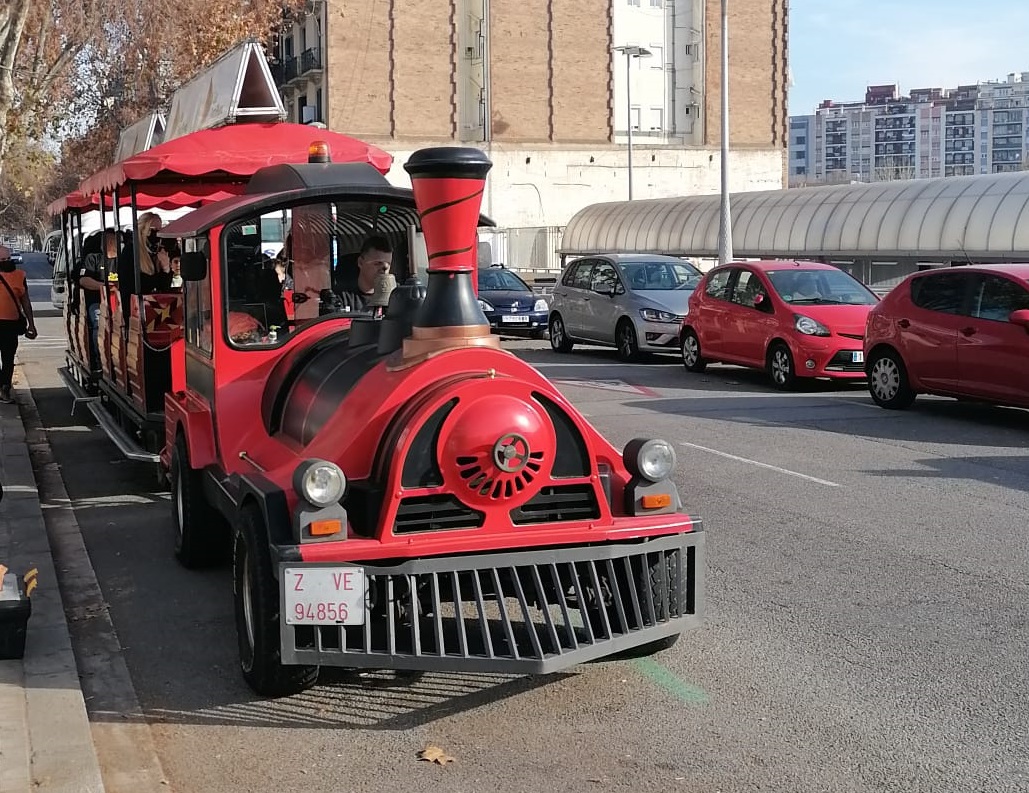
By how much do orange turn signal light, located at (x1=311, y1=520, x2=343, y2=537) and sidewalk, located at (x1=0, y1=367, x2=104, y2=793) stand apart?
3.63ft

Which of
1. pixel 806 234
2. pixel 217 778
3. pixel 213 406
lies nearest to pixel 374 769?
pixel 217 778

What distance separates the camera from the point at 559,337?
23297mm

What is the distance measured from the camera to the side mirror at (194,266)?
23.7ft

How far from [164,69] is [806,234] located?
63.8 feet

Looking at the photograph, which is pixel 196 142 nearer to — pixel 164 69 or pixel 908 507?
pixel 908 507

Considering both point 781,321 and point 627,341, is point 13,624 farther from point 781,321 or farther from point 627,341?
point 627,341

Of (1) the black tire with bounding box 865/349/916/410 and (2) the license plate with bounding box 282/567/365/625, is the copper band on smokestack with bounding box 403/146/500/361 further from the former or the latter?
(1) the black tire with bounding box 865/349/916/410

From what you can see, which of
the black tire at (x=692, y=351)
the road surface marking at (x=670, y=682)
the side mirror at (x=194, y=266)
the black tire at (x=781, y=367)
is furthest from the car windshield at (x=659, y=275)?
the road surface marking at (x=670, y=682)

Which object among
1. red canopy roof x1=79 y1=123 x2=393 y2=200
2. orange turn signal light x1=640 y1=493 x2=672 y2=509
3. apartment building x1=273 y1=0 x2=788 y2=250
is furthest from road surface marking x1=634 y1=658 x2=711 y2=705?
apartment building x1=273 y1=0 x2=788 y2=250

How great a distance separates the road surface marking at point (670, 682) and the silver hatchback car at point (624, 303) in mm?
14993

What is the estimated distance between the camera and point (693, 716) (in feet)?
17.3

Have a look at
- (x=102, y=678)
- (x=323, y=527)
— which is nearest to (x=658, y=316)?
(x=102, y=678)

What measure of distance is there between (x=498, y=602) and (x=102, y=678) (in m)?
1.91

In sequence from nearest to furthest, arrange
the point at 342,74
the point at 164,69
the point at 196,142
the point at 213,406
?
the point at 213,406 → the point at 196,142 → the point at 164,69 → the point at 342,74
